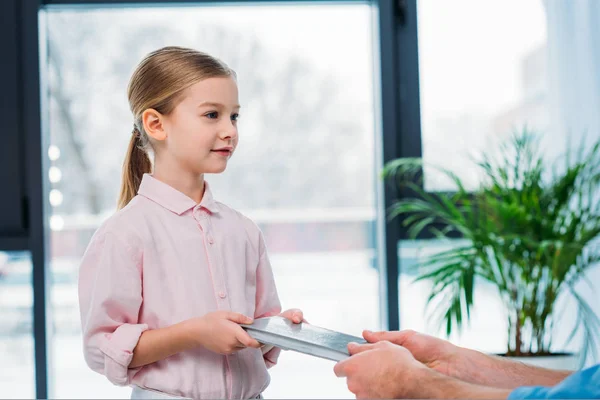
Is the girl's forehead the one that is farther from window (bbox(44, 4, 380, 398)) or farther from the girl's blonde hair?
window (bbox(44, 4, 380, 398))

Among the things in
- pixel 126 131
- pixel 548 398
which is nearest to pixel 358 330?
pixel 126 131

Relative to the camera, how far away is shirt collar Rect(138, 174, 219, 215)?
1.37 m

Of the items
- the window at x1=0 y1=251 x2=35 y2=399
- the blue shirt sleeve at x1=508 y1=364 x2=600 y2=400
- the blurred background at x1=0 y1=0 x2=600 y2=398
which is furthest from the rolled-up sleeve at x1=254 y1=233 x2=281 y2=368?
the window at x1=0 y1=251 x2=35 y2=399

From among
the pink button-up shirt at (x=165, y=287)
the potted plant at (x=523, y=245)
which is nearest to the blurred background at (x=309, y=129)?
the potted plant at (x=523, y=245)

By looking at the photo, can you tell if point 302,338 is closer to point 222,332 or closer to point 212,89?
point 222,332

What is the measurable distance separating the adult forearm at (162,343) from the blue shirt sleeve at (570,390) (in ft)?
1.87

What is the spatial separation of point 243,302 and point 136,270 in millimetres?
230

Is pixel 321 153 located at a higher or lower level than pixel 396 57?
lower

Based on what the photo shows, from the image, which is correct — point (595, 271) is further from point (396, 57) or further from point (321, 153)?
point (321, 153)

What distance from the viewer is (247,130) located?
469 cm

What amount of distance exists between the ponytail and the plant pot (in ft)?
4.94

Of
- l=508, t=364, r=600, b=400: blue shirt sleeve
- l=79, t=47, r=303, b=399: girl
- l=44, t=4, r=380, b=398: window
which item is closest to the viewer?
l=508, t=364, r=600, b=400: blue shirt sleeve

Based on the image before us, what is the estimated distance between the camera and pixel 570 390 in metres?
1.01

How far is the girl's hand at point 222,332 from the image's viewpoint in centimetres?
114
